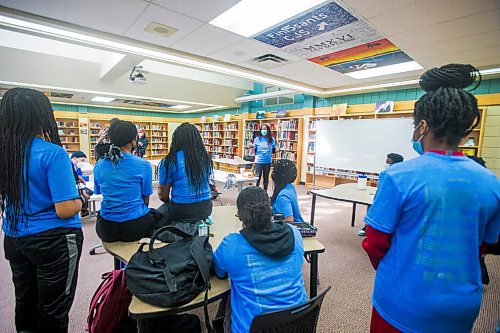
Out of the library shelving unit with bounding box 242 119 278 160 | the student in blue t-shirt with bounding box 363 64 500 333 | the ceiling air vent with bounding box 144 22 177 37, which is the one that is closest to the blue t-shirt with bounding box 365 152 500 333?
the student in blue t-shirt with bounding box 363 64 500 333

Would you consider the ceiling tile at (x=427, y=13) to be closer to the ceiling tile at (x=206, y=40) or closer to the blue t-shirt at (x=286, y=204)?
the ceiling tile at (x=206, y=40)

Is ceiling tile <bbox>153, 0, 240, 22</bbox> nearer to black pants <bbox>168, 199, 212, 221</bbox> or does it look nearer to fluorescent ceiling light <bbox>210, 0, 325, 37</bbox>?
fluorescent ceiling light <bbox>210, 0, 325, 37</bbox>

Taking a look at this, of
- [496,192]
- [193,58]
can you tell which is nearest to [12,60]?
[193,58]

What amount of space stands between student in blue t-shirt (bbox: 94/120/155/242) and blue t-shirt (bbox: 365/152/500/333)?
5.18 ft

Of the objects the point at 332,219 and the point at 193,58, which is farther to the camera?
the point at 332,219

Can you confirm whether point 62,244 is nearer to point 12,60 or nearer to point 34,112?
point 34,112

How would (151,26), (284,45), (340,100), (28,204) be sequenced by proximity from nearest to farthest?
(28,204) → (151,26) → (284,45) → (340,100)

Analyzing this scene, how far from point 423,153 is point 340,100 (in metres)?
6.57

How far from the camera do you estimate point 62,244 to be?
4.11 ft

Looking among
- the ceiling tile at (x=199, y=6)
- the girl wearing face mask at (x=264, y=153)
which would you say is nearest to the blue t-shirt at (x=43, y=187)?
the ceiling tile at (x=199, y=6)

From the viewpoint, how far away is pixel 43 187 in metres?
1.22

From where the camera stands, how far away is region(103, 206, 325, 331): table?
1.08 metres

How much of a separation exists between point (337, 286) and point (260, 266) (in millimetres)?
1711

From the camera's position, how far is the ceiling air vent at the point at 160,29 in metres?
3.02
